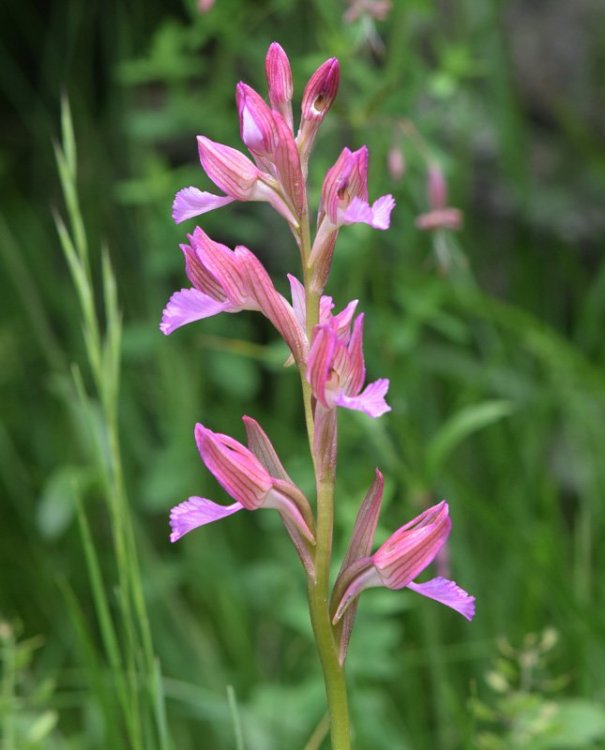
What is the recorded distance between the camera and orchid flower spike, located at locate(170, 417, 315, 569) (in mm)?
771

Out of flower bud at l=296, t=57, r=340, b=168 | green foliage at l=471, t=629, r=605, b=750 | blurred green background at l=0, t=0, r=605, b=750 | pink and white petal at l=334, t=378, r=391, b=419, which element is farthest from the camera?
blurred green background at l=0, t=0, r=605, b=750

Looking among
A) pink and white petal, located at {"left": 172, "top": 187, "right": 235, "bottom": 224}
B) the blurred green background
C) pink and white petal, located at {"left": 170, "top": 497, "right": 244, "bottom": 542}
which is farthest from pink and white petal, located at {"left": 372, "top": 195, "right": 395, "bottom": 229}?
the blurred green background

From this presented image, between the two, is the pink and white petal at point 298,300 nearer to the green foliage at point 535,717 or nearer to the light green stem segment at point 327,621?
the light green stem segment at point 327,621

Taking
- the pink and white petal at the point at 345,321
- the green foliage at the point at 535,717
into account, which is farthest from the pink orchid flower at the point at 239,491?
the green foliage at the point at 535,717

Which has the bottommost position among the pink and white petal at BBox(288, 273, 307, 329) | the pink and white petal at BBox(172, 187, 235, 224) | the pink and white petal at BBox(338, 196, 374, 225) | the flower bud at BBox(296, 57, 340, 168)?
the pink and white petal at BBox(288, 273, 307, 329)

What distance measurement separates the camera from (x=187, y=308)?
836 millimetres

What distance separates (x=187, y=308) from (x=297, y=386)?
1.92 meters

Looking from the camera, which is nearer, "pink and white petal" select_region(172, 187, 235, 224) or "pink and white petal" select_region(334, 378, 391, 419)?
"pink and white petal" select_region(334, 378, 391, 419)

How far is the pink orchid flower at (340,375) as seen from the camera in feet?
2.44

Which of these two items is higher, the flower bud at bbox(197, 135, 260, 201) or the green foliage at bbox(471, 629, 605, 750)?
the flower bud at bbox(197, 135, 260, 201)

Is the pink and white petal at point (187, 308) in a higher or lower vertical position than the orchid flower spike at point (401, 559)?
higher

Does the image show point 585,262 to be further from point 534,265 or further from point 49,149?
point 49,149

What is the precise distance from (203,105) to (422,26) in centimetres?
91

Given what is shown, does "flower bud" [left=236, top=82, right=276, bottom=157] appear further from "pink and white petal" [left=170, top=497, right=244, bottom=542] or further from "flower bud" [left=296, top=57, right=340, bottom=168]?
"pink and white petal" [left=170, top=497, right=244, bottom=542]
